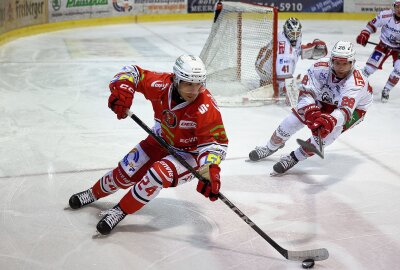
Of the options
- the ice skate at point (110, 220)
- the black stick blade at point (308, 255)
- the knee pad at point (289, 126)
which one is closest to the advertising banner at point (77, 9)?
the knee pad at point (289, 126)

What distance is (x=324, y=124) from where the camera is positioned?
3.63m

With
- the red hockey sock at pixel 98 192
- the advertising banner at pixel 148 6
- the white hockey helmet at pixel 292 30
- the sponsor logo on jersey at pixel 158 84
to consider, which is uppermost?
the sponsor logo on jersey at pixel 158 84

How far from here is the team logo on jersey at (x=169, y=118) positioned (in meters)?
3.11

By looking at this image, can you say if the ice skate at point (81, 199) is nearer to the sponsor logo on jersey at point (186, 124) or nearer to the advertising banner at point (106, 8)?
the sponsor logo on jersey at point (186, 124)

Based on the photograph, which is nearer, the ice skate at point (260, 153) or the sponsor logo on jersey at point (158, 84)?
the sponsor logo on jersey at point (158, 84)

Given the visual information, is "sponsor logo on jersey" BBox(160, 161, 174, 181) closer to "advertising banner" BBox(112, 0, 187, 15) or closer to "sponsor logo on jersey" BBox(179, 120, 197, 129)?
"sponsor logo on jersey" BBox(179, 120, 197, 129)

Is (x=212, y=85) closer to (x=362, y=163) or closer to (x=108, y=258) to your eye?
(x=362, y=163)

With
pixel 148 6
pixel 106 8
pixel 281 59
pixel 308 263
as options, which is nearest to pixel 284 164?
pixel 308 263

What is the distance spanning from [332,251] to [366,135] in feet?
7.45

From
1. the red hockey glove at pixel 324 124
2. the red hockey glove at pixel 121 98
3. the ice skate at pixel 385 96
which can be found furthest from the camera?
the ice skate at pixel 385 96

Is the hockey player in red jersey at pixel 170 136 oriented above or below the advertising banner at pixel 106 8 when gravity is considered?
above

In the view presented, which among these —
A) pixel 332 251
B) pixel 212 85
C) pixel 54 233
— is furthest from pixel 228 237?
pixel 212 85

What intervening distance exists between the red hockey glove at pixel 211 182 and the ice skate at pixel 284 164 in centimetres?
127

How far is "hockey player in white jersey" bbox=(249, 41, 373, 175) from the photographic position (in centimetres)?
375
